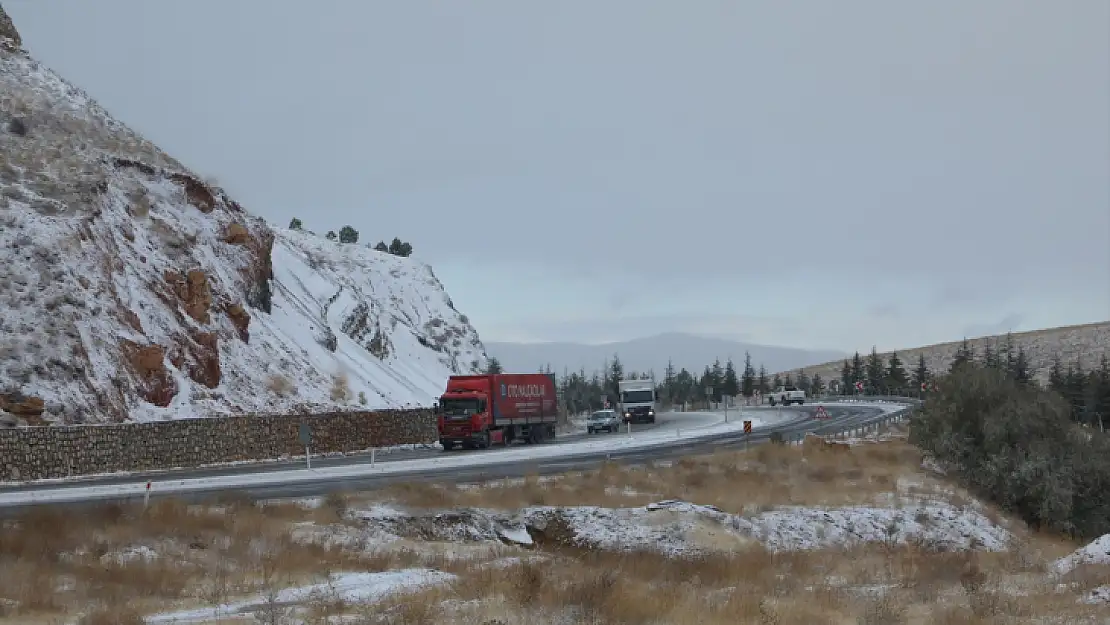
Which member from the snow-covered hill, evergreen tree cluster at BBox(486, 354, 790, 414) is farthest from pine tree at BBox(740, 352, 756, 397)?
the snow-covered hill

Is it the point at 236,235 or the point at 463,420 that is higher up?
the point at 236,235

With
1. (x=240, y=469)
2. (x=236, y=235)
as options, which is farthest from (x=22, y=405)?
(x=236, y=235)

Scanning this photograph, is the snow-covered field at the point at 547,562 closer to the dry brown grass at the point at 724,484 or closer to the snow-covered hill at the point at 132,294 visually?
the dry brown grass at the point at 724,484

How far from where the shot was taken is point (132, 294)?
4472 centimetres

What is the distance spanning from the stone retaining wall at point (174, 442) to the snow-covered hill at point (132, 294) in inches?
87.7

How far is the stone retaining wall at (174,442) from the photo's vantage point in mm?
31828

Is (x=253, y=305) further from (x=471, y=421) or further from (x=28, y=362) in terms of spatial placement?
(x=28, y=362)

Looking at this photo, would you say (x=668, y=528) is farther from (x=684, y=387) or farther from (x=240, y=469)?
(x=684, y=387)

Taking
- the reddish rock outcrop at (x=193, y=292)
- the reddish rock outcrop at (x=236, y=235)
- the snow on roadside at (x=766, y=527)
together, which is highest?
the reddish rock outcrop at (x=236, y=235)

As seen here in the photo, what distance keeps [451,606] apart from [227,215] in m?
48.1

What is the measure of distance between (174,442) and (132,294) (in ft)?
33.1

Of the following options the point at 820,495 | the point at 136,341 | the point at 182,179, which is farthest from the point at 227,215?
the point at 820,495

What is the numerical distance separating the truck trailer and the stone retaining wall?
104 feet

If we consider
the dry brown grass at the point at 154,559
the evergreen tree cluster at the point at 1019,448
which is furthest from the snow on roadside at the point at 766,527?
the evergreen tree cluster at the point at 1019,448
